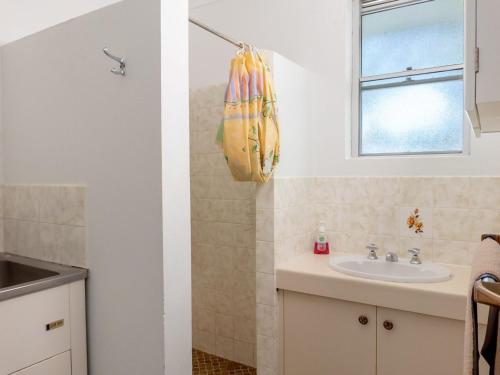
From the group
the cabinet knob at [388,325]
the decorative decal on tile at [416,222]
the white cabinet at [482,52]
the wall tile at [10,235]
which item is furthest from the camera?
the decorative decal on tile at [416,222]

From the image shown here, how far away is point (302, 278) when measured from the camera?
193 cm

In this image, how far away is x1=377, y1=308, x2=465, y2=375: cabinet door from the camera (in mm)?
1603

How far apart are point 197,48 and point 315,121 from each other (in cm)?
119

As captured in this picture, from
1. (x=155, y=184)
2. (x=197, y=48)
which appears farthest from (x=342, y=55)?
(x=155, y=184)

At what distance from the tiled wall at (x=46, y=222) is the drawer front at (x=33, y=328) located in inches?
8.0

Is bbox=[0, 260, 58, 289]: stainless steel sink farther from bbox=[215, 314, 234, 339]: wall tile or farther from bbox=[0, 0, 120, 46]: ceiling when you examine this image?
bbox=[215, 314, 234, 339]: wall tile

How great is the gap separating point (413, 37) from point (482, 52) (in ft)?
5.67

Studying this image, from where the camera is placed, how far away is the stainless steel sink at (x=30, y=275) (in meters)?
1.32

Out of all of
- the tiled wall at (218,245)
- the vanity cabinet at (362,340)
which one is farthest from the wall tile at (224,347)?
the vanity cabinet at (362,340)

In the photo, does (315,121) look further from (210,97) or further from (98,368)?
(98,368)

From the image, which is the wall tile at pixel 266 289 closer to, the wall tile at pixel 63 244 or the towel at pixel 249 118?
the towel at pixel 249 118

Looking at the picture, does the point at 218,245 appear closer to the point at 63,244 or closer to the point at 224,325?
the point at 224,325

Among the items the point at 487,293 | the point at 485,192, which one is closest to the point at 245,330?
the point at 485,192

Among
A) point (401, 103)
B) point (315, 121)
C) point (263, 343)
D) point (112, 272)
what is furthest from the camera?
point (315, 121)
